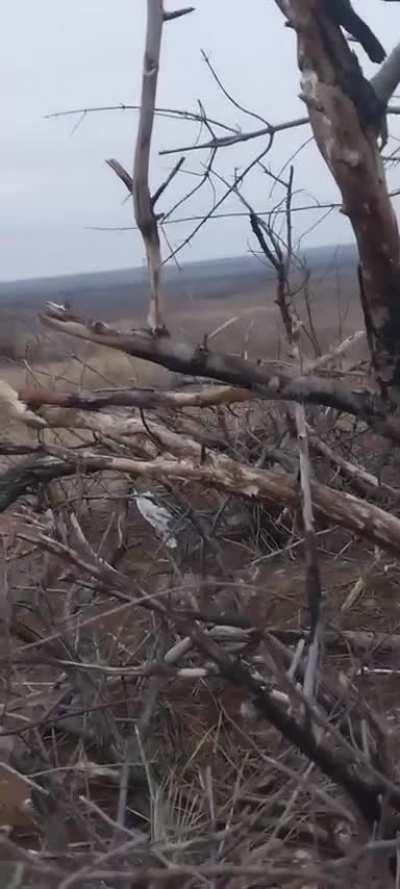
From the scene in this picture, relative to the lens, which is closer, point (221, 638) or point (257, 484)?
point (221, 638)

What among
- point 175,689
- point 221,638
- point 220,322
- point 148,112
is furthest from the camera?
point 220,322

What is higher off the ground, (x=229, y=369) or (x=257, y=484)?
(x=229, y=369)

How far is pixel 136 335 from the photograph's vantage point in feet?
7.23

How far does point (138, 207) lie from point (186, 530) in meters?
2.41

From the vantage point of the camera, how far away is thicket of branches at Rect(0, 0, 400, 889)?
1.86 m

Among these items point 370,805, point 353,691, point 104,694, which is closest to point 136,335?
point 353,691

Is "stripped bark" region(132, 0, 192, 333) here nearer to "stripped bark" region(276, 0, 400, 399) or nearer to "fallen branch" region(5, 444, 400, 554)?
"stripped bark" region(276, 0, 400, 399)

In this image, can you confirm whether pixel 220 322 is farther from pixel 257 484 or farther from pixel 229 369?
pixel 229 369

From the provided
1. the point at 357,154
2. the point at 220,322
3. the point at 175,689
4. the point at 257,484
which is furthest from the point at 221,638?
the point at 220,322

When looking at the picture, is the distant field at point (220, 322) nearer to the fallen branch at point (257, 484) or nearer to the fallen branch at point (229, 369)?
the fallen branch at point (257, 484)

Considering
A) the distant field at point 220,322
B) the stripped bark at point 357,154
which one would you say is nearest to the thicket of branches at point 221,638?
the stripped bark at point 357,154

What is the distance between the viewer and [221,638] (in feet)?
7.90

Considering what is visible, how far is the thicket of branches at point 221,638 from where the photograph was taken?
186 centimetres

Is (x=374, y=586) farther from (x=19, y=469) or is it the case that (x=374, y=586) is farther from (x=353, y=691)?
(x=353, y=691)
